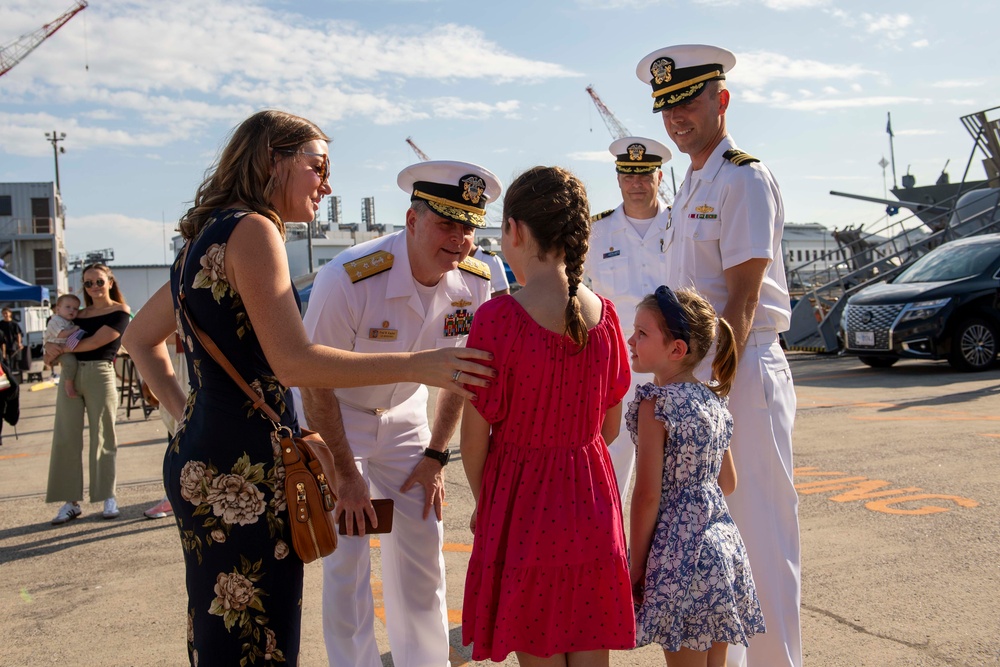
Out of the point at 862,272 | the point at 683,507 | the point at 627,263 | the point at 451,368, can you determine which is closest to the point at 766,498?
the point at 683,507

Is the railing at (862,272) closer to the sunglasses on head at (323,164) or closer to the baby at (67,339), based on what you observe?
the baby at (67,339)

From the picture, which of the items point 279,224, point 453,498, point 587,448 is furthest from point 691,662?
point 453,498

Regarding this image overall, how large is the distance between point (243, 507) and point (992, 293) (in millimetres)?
14114

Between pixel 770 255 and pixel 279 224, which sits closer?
pixel 279 224

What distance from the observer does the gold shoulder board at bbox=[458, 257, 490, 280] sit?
12.1 feet

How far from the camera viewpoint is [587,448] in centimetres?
255

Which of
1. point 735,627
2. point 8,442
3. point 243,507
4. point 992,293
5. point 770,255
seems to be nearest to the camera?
point 243,507

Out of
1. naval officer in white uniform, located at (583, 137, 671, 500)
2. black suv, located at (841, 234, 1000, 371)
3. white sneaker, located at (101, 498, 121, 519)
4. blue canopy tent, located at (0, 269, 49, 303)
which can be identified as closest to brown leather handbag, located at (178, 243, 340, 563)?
naval officer in white uniform, located at (583, 137, 671, 500)

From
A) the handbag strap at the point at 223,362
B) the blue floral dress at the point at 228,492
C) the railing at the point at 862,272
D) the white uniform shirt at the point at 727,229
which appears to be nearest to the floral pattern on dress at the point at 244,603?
Answer: the blue floral dress at the point at 228,492

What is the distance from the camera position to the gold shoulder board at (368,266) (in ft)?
11.0

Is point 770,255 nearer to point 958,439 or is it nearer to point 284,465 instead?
point 284,465

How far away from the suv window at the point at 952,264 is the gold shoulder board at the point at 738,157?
12.4m

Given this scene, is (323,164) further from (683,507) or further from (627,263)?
(627,263)

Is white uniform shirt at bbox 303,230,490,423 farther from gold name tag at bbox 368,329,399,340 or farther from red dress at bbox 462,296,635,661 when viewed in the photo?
red dress at bbox 462,296,635,661
